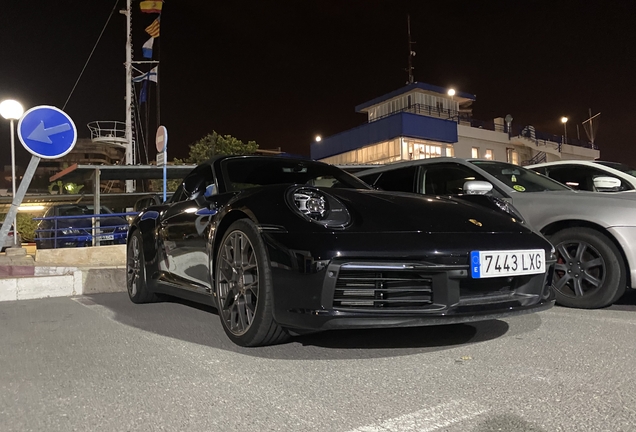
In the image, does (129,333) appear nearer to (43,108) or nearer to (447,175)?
(43,108)

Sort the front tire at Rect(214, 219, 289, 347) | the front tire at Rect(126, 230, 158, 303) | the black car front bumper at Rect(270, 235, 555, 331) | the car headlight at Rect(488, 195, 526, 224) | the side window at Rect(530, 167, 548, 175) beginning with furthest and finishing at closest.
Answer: the side window at Rect(530, 167, 548, 175), the front tire at Rect(126, 230, 158, 303), the car headlight at Rect(488, 195, 526, 224), the front tire at Rect(214, 219, 289, 347), the black car front bumper at Rect(270, 235, 555, 331)

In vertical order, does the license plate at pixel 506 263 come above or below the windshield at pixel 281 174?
below

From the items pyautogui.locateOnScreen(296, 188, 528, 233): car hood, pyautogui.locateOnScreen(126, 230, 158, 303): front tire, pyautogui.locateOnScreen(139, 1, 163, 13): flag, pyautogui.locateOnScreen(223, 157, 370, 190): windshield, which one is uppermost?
pyautogui.locateOnScreen(139, 1, 163, 13): flag

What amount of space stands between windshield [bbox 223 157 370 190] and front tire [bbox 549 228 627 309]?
1742 millimetres

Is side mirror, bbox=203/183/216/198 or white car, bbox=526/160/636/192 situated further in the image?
white car, bbox=526/160/636/192

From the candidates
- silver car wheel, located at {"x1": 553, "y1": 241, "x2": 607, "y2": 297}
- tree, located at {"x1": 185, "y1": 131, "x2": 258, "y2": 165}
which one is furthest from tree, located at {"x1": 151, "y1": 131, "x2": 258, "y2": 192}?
silver car wheel, located at {"x1": 553, "y1": 241, "x2": 607, "y2": 297}

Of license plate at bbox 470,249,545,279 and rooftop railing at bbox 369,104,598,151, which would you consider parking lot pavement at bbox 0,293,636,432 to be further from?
rooftop railing at bbox 369,104,598,151

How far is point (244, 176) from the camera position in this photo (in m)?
3.96

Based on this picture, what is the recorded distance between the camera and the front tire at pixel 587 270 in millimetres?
4125

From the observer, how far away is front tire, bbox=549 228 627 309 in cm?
412

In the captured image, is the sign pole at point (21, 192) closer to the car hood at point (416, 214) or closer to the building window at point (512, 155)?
the car hood at point (416, 214)

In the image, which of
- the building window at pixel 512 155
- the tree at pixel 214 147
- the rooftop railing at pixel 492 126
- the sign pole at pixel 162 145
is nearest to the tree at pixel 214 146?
the tree at pixel 214 147

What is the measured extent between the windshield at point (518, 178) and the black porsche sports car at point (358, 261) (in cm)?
161

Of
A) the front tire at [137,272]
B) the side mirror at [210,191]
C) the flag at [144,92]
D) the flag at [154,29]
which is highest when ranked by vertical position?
the flag at [154,29]
